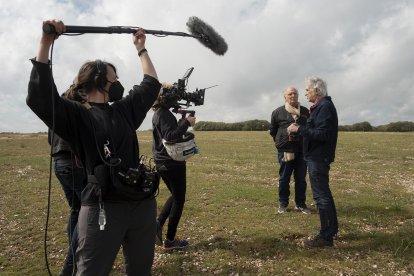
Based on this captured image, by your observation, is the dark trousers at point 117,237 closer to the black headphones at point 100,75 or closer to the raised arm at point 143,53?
the black headphones at point 100,75

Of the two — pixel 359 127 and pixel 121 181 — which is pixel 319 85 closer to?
pixel 121 181

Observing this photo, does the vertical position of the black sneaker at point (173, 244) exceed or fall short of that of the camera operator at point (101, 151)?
it falls short

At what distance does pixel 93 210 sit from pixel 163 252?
400 cm

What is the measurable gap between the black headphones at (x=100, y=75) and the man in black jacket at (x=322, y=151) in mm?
4365

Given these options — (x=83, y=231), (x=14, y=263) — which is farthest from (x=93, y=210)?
(x=14, y=263)

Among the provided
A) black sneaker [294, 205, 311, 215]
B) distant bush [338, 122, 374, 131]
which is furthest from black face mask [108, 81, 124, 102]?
distant bush [338, 122, 374, 131]

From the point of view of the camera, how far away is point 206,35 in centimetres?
523

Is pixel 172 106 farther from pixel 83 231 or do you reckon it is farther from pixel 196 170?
pixel 196 170

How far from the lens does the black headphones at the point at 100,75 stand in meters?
3.68

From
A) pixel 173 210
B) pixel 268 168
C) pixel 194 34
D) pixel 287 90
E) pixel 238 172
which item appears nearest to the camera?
pixel 194 34

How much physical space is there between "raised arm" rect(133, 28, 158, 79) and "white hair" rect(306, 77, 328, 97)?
405 cm

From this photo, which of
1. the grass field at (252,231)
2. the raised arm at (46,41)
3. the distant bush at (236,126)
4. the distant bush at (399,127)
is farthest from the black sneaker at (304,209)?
the distant bush at (399,127)

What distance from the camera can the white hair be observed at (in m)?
7.07

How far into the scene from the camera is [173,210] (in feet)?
22.1
